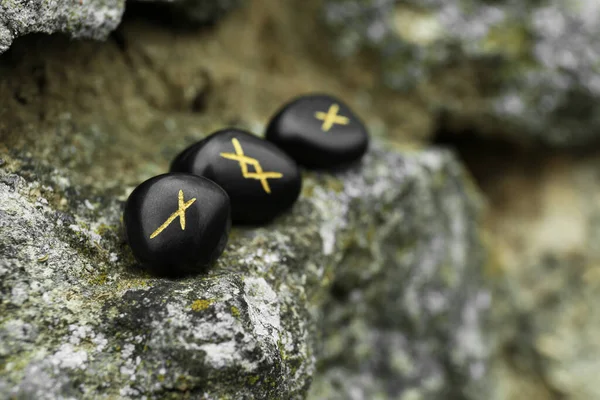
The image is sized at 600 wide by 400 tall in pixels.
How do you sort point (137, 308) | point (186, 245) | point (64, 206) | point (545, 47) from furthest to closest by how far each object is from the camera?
1. point (545, 47)
2. point (64, 206)
3. point (186, 245)
4. point (137, 308)

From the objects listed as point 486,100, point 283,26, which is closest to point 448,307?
point 486,100

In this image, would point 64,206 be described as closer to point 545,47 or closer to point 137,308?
point 137,308

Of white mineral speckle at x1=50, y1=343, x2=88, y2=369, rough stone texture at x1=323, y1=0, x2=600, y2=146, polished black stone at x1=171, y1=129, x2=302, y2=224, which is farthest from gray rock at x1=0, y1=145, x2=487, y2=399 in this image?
rough stone texture at x1=323, y1=0, x2=600, y2=146

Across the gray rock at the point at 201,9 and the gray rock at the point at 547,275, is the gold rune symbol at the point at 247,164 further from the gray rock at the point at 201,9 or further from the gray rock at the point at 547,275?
the gray rock at the point at 547,275

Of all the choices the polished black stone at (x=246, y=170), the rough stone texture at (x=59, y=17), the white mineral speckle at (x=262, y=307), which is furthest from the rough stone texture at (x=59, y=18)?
the white mineral speckle at (x=262, y=307)

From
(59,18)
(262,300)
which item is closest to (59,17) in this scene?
(59,18)

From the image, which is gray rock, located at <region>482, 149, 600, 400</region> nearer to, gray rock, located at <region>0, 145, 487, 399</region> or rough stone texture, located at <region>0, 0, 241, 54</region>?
gray rock, located at <region>0, 145, 487, 399</region>
